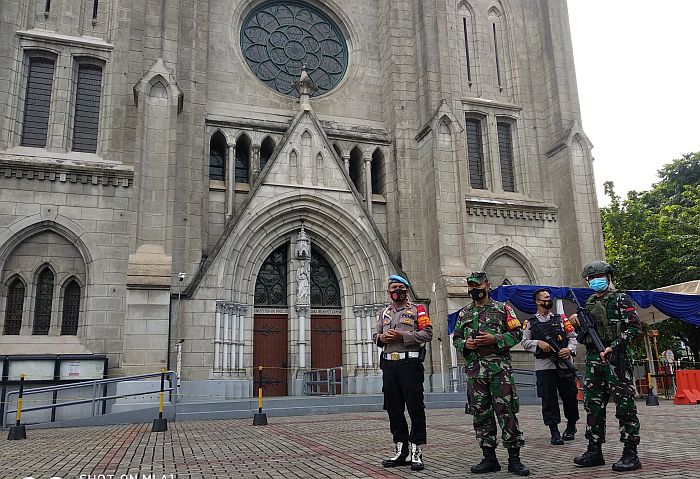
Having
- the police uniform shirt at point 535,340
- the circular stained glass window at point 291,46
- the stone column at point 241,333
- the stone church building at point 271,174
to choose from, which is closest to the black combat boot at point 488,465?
the police uniform shirt at point 535,340

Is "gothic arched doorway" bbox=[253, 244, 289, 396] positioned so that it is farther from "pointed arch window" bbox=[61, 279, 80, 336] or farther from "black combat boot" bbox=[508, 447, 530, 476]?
"black combat boot" bbox=[508, 447, 530, 476]

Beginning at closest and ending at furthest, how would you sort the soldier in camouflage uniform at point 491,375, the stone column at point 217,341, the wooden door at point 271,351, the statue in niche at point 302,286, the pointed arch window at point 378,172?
the soldier in camouflage uniform at point 491,375 < the stone column at point 217,341 < the wooden door at point 271,351 < the statue in niche at point 302,286 < the pointed arch window at point 378,172

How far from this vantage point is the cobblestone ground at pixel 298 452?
5871 millimetres

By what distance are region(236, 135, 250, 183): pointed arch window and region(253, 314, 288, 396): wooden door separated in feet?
15.6

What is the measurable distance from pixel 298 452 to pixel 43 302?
1213cm

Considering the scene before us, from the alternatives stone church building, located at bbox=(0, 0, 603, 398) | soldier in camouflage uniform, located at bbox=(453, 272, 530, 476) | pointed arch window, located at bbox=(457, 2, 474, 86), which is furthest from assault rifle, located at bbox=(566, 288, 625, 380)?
pointed arch window, located at bbox=(457, 2, 474, 86)

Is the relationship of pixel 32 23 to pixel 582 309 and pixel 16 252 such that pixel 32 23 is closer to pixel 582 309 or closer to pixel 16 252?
pixel 16 252

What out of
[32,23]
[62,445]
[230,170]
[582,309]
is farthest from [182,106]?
[582,309]

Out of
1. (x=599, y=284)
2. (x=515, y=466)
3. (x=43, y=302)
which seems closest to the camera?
(x=515, y=466)

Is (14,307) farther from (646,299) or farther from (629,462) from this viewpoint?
(646,299)

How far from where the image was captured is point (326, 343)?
1948 centimetres

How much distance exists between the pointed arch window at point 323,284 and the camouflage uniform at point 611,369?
13.9 m

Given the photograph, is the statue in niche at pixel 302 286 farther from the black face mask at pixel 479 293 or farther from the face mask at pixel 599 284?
the face mask at pixel 599 284

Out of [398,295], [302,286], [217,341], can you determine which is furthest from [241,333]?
[398,295]
